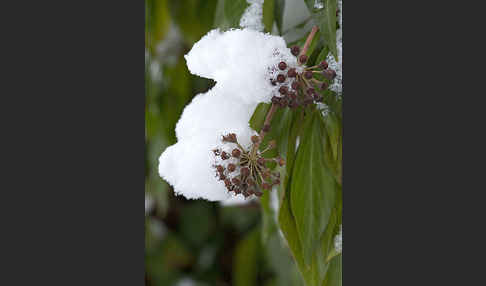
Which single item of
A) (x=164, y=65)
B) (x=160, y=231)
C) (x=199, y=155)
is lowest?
(x=160, y=231)

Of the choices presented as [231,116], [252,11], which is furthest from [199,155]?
[252,11]

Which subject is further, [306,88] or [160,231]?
[160,231]

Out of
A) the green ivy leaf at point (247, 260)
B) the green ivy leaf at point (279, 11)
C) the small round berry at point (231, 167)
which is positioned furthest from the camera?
the green ivy leaf at point (247, 260)

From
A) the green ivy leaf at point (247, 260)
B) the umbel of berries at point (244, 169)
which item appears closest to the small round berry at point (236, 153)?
the umbel of berries at point (244, 169)

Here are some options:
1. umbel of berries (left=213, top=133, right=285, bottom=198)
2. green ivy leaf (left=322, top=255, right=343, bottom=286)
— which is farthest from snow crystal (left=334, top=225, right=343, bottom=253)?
umbel of berries (left=213, top=133, right=285, bottom=198)

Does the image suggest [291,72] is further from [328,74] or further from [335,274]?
[335,274]

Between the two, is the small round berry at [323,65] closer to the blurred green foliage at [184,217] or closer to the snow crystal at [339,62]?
the snow crystal at [339,62]

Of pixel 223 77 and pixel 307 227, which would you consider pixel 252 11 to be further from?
pixel 307 227

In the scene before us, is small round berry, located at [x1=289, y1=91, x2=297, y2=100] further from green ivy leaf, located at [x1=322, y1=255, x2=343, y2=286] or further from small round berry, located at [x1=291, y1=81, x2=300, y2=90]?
green ivy leaf, located at [x1=322, y1=255, x2=343, y2=286]
